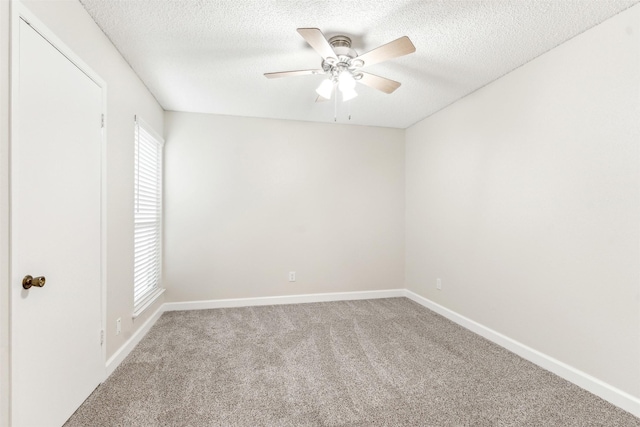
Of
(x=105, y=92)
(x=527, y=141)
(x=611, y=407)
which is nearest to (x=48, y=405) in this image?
(x=105, y=92)

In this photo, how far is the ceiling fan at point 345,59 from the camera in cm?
177

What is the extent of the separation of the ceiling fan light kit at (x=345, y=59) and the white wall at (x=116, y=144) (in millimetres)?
1143

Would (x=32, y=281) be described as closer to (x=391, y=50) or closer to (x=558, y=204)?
(x=391, y=50)

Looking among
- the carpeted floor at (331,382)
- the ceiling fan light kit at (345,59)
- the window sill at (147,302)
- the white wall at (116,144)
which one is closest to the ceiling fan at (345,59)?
the ceiling fan light kit at (345,59)

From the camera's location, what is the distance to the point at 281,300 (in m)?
3.99

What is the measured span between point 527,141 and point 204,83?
9.70 ft

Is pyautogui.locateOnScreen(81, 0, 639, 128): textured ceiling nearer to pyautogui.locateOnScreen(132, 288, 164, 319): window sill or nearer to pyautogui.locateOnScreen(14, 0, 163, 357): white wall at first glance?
pyautogui.locateOnScreen(14, 0, 163, 357): white wall

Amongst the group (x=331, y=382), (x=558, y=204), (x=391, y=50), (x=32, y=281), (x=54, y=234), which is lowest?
(x=331, y=382)

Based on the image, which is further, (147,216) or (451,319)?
(451,319)

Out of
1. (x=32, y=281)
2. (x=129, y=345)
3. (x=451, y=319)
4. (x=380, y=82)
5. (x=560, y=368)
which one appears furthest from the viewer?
(x=451, y=319)

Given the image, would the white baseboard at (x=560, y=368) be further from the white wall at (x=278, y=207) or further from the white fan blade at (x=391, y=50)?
the white fan blade at (x=391, y=50)

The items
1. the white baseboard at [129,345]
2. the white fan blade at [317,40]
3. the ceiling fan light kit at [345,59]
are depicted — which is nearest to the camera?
the white fan blade at [317,40]

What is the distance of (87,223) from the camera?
1888 millimetres

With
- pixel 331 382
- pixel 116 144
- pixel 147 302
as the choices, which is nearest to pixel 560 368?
pixel 331 382
